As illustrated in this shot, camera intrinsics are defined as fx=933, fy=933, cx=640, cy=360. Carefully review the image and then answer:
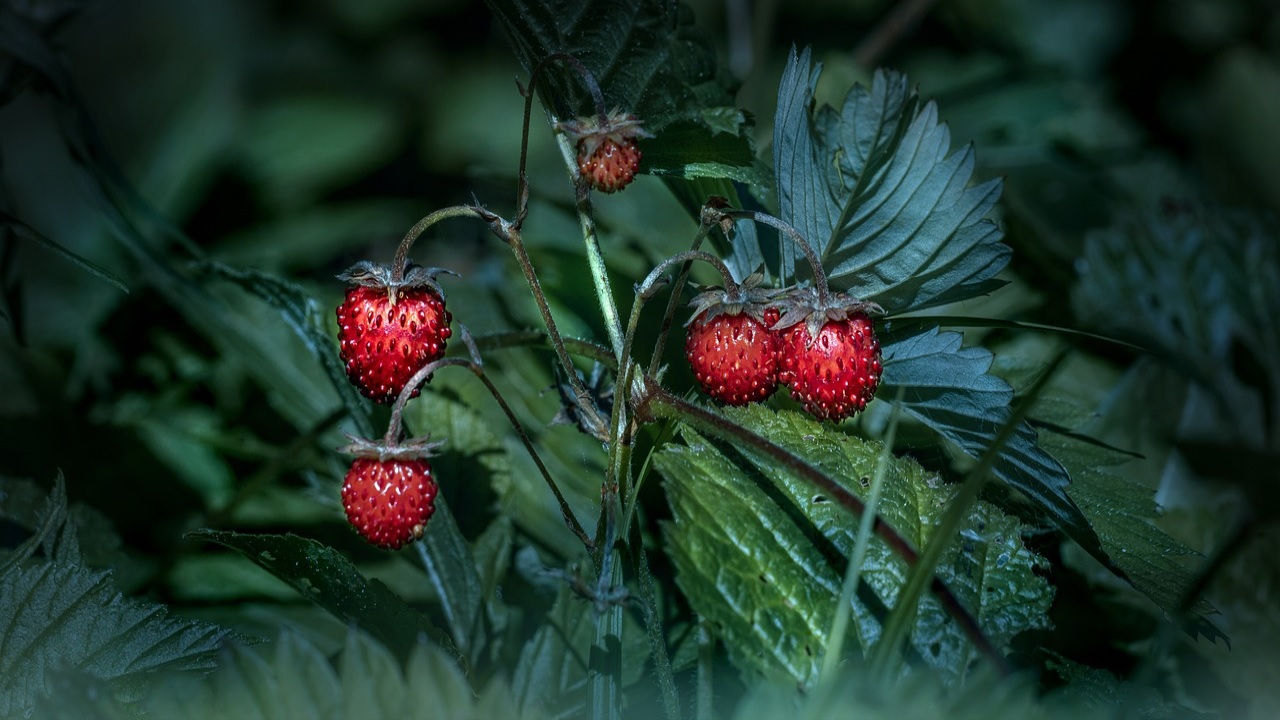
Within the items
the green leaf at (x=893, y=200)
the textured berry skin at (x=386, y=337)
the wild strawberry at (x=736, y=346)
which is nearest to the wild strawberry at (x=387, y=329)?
the textured berry skin at (x=386, y=337)

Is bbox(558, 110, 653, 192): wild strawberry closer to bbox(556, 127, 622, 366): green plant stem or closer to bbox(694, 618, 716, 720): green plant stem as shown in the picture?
bbox(556, 127, 622, 366): green plant stem

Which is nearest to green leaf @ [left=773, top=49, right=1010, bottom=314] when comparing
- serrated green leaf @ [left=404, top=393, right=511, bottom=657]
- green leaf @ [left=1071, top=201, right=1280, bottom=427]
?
serrated green leaf @ [left=404, top=393, right=511, bottom=657]

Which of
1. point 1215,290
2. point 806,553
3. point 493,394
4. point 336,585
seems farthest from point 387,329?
point 1215,290

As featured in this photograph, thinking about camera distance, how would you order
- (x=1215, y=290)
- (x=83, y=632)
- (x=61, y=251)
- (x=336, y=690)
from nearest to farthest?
(x=336, y=690), (x=83, y=632), (x=61, y=251), (x=1215, y=290)

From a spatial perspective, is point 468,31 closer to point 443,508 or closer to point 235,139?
point 235,139

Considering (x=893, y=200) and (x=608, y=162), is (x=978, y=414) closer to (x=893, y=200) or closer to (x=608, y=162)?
(x=893, y=200)

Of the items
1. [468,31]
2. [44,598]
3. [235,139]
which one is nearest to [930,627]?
[44,598]
